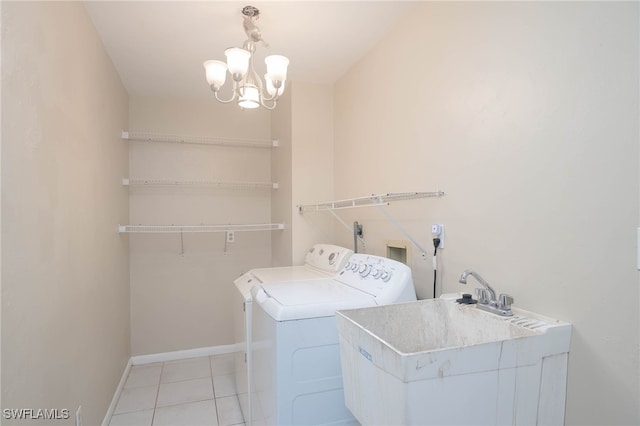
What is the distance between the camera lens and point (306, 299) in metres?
1.70

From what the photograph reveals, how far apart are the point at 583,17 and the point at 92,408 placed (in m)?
2.83

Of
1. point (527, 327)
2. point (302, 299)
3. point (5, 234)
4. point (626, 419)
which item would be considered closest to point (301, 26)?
point (302, 299)

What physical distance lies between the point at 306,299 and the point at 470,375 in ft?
2.82

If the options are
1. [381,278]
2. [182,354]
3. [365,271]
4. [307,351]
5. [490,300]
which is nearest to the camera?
[490,300]

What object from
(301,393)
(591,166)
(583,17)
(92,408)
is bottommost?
(92,408)

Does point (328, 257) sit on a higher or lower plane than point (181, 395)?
higher

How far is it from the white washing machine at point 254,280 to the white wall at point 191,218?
1015 mm

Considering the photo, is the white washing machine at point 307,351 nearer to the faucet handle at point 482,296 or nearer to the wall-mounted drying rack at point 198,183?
the faucet handle at point 482,296

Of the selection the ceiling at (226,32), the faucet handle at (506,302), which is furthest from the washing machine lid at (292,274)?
the ceiling at (226,32)

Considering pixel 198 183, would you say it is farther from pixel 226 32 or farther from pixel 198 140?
pixel 226 32

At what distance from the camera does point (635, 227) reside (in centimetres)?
99

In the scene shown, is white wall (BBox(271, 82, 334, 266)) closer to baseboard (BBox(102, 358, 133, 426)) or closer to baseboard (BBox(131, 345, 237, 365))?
baseboard (BBox(131, 345, 237, 365))

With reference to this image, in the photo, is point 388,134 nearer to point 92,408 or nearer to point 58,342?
point 58,342

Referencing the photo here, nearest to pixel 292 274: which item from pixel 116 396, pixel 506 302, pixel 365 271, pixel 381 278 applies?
pixel 365 271
